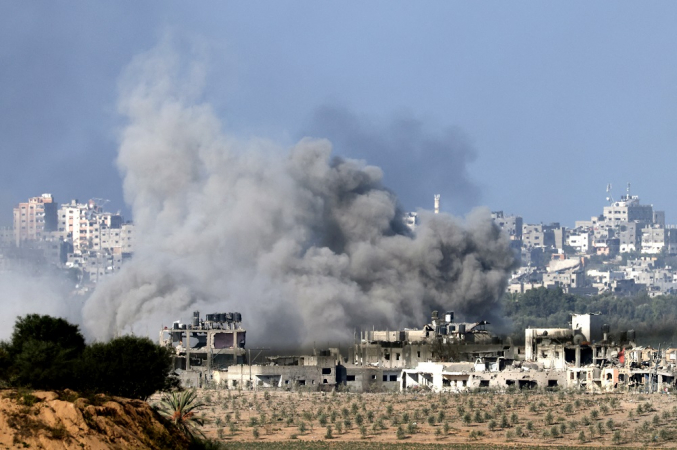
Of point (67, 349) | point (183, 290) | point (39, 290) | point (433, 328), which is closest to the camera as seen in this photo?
point (67, 349)

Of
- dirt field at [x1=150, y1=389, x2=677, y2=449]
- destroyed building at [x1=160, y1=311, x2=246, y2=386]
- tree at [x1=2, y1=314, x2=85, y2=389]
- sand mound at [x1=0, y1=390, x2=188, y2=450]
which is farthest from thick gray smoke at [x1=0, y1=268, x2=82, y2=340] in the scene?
sand mound at [x1=0, y1=390, x2=188, y2=450]

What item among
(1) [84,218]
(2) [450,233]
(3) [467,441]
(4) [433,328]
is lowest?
(3) [467,441]

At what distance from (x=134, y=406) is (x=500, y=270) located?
2233 inches

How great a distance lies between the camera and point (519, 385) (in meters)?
52.0

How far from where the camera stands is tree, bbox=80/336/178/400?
2972 centimetres

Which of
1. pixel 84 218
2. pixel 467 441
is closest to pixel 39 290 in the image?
pixel 467 441

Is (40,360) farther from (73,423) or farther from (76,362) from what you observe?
(73,423)

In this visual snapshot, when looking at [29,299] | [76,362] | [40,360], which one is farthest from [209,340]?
[40,360]

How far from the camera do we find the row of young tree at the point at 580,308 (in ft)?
342

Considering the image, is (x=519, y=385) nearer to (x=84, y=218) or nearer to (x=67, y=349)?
(x=67, y=349)

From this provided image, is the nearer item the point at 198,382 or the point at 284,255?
the point at 198,382

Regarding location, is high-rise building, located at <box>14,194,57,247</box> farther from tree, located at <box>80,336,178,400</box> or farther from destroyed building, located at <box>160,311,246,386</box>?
tree, located at <box>80,336,178,400</box>

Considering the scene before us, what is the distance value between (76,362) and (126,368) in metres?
1.52

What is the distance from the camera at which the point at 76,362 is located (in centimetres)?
2941
